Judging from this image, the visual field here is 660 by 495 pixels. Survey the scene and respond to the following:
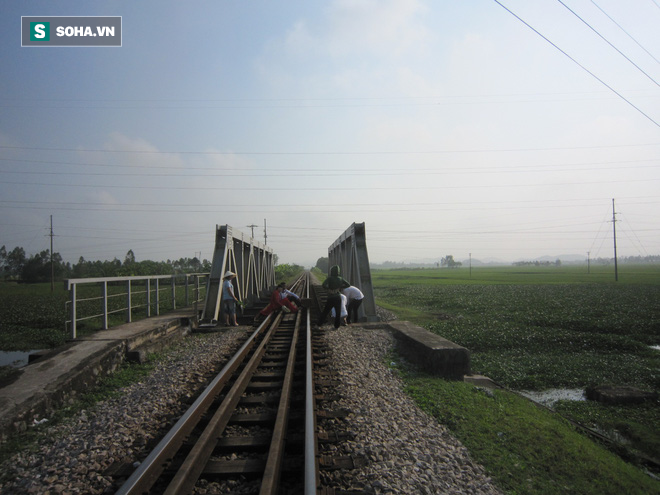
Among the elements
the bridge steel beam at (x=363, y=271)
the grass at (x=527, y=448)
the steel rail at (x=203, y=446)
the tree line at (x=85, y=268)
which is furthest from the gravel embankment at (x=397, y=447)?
the tree line at (x=85, y=268)

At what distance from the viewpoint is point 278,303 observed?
1245cm

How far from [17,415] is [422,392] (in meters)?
4.57

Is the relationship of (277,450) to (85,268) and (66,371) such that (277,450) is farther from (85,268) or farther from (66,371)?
(85,268)

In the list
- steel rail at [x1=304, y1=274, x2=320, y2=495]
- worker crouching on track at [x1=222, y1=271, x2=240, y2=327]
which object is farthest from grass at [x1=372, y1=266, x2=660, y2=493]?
worker crouching on track at [x1=222, y1=271, x2=240, y2=327]

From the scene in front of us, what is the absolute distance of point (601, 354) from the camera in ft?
30.2

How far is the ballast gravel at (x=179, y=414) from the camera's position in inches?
121

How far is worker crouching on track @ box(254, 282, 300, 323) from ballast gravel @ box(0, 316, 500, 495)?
6162mm

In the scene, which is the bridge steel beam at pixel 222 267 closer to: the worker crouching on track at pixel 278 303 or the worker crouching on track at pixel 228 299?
the worker crouching on track at pixel 228 299

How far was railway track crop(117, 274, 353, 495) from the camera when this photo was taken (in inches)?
117

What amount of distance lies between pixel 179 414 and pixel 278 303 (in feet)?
26.3

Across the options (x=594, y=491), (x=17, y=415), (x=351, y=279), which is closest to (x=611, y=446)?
(x=594, y=491)

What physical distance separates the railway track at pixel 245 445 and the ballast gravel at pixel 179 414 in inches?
10.8

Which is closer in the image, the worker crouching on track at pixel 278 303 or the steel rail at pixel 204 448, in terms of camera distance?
the steel rail at pixel 204 448

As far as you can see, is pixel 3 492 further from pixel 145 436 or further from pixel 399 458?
pixel 399 458
